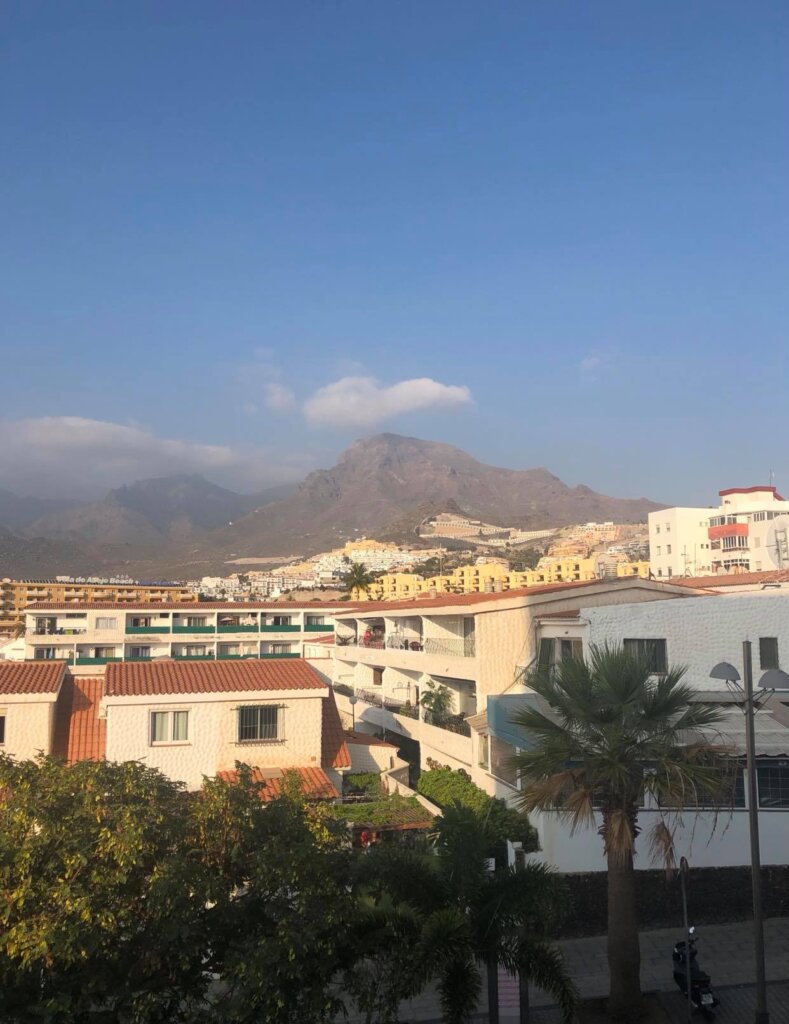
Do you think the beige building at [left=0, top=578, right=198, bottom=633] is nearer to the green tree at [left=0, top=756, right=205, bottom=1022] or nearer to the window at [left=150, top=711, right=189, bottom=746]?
the window at [left=150, top=711, right=189, bottom=746]

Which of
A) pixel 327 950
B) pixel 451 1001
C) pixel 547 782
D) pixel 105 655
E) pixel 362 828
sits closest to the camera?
pixel 327 950

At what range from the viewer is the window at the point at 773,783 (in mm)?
17188

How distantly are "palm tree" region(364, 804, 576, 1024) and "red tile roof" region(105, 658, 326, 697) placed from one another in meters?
12.4

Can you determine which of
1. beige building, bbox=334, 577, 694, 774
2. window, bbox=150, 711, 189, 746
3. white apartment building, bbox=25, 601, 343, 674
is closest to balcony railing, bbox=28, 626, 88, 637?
white apartment building, bbox=25, 601, 343, 674

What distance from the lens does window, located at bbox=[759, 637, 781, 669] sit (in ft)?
74.8

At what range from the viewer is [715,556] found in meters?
104

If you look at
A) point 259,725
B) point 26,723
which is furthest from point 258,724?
point 26,723

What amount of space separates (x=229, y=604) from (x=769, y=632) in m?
46.5

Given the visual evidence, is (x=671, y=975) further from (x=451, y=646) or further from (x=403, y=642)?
(x=403, y=642)

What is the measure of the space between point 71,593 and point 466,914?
518 feet

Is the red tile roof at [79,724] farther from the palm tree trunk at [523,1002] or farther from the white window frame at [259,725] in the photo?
the palm tree trunk at [523,1002]

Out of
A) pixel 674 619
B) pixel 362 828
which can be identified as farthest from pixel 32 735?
pixel 674 619

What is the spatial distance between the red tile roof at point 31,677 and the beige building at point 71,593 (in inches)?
4635

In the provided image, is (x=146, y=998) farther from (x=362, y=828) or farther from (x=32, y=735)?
(x=32, y=735)
